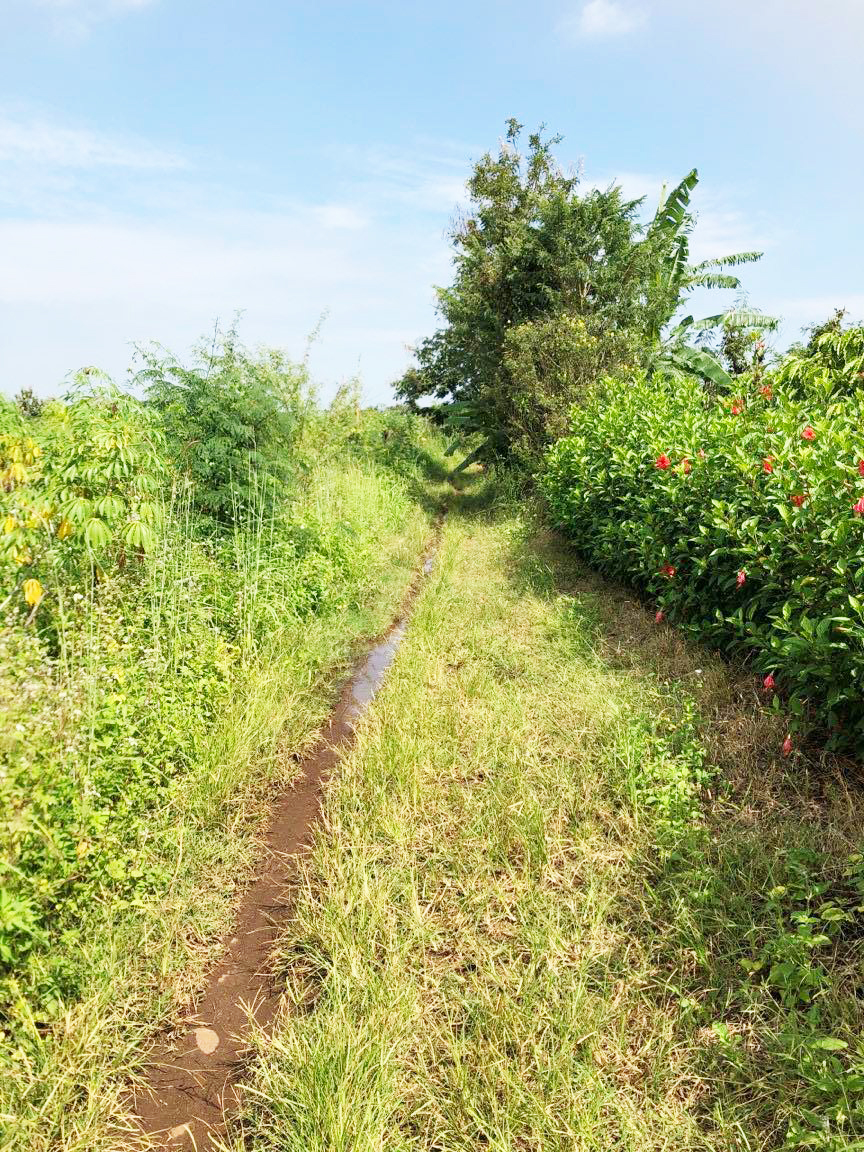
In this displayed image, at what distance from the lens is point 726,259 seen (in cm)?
1596

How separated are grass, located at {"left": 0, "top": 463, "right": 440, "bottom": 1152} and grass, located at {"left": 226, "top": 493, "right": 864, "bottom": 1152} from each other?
46 cm

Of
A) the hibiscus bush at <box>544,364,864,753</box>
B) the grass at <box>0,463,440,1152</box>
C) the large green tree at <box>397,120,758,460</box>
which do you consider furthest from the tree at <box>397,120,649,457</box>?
the grass at <box>0,463,440,1152</box>

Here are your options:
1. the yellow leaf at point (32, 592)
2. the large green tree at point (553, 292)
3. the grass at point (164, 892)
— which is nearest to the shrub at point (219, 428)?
the grass at point (164, 892)

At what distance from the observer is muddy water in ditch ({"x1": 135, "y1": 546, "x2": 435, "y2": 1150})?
2.48m

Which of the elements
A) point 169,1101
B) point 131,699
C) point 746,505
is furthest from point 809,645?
point 131,699

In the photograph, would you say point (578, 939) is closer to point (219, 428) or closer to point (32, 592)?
point (32, 592)

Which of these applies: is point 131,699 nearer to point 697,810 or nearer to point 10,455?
point 10,455

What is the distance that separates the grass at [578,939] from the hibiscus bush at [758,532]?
1.25 feet

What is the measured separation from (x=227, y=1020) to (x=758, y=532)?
3910 millimetres

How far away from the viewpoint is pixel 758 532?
4.32 metres

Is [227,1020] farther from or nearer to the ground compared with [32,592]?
nearer to the ground

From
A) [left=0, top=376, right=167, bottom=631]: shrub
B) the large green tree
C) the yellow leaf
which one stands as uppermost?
→ the large green tree

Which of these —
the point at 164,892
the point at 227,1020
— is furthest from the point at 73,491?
the point at 227,1020

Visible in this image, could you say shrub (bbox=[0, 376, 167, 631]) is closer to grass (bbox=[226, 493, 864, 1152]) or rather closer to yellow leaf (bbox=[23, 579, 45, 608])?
yellow leaf (bbox=[23, 579, 45, 608])
